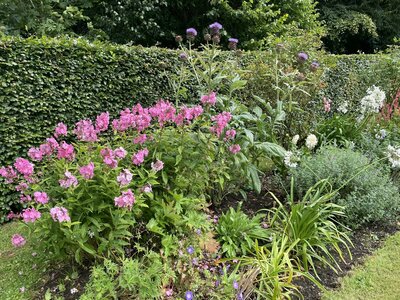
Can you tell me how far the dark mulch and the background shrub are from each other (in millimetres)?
104

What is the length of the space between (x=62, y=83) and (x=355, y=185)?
338 cm

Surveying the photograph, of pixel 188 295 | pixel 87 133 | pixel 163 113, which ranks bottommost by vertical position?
pixel 188 295

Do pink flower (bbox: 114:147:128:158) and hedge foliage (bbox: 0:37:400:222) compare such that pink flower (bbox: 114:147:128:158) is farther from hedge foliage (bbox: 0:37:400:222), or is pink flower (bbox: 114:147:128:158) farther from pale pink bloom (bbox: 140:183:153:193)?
hedge foliage (bbox: 0:37:400:222)

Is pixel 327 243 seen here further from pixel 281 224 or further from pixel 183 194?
pixel 183 194

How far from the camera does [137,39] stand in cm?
847

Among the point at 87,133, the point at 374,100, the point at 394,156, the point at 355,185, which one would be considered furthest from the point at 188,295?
the point at 374,100

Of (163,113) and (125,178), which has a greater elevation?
(163,113)

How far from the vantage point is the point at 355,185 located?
3678mm

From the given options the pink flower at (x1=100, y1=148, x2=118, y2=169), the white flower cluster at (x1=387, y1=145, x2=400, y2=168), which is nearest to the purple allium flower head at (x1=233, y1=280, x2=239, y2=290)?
the pink flower at (x1=100, y1=148, x2=118, y2=169)

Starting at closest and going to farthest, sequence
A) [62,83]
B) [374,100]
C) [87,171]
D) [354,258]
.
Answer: [87,171] < [354,258] < [62,83] < [374,100]

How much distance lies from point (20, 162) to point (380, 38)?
15.4 m

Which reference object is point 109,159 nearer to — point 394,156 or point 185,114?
point 185,114

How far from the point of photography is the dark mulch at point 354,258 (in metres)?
2.74

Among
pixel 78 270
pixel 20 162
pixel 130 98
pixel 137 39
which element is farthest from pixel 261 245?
pixel 137 39
